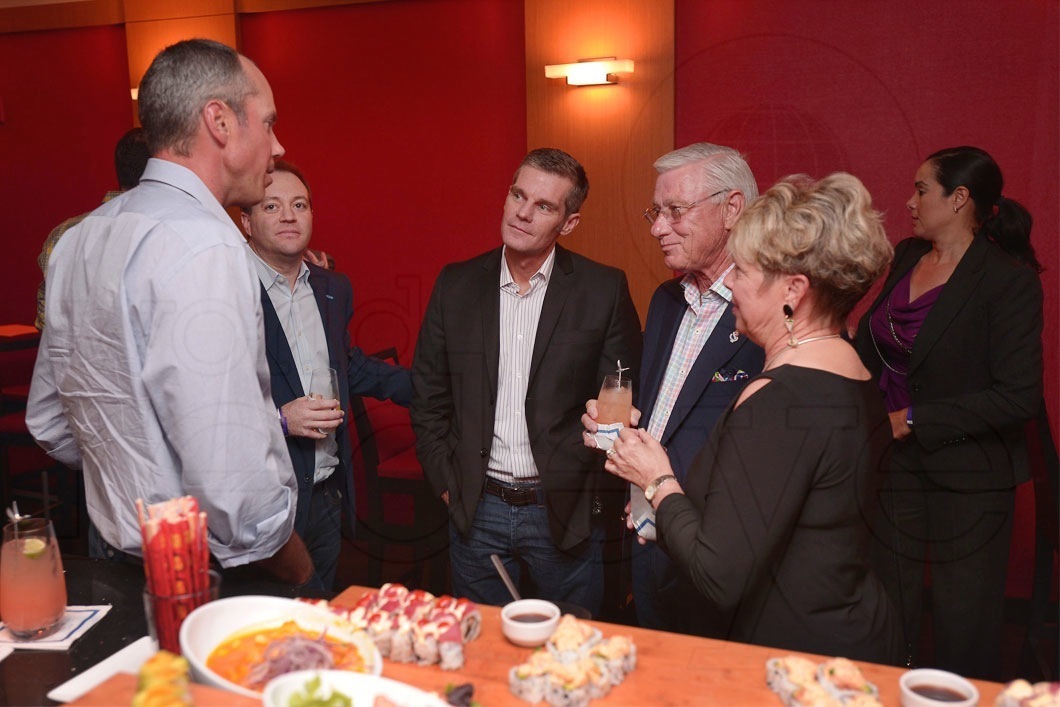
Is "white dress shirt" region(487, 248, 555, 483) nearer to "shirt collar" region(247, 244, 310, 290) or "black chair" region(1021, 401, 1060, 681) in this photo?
"shirt collar" region(247, 244, 310, 290)

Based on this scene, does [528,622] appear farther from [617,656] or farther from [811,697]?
[811,697]

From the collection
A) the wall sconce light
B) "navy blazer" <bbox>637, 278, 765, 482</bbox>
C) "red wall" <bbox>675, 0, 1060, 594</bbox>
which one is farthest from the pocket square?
the wall sconce light

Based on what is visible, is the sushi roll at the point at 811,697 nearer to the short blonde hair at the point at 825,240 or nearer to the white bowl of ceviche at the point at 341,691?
the white bowl of ceviche at the point at 341,691

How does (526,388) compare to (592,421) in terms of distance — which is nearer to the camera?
(592,421)

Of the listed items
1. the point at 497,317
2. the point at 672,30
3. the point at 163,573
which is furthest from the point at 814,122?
the point at 163,573

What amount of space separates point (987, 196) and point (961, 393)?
666 millimetres

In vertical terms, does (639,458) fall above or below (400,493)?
above

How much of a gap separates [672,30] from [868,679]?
135 inches

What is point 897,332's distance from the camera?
9.60 feet

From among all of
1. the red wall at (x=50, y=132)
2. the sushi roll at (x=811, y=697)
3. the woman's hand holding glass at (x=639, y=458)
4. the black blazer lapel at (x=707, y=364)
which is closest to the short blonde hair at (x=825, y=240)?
the woman's hand holding glass at (x=639, y=458)

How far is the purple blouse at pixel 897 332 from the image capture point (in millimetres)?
2859

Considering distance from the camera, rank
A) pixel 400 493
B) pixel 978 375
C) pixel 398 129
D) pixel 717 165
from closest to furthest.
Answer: pixel 717 165
pixel 978 375
pixel 400 493
pixel 398 129

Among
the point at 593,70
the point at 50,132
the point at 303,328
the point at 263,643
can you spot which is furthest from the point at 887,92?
the point at 50,132

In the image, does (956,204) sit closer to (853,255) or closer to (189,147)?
(853,255)
